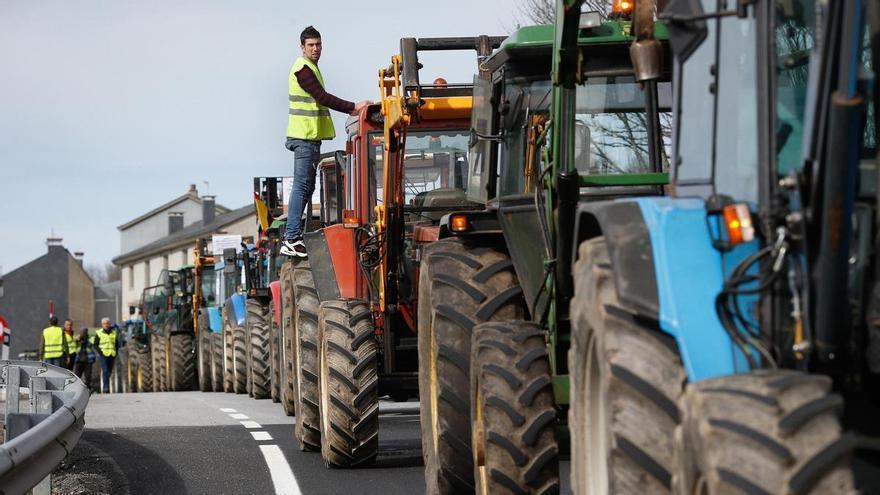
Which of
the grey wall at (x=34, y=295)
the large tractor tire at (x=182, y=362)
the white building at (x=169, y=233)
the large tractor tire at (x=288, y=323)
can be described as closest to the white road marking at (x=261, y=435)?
the large tractor tire at (x=288, y=323)

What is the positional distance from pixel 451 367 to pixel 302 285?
5.69 metres

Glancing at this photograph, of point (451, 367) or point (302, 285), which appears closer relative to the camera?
point (451, 367)

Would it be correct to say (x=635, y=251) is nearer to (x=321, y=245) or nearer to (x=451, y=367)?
(x=451, y=367)

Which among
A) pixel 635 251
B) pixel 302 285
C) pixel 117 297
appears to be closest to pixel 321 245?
pixel 302 285

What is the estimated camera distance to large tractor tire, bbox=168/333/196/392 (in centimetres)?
3594

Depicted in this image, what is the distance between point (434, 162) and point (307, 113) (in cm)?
162

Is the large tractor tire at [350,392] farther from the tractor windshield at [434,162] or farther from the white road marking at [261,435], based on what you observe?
the white road marking at [261,435]

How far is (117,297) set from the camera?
414ft

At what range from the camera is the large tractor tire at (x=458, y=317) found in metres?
8.49

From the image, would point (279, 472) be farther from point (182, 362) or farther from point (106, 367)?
point (106, 367)

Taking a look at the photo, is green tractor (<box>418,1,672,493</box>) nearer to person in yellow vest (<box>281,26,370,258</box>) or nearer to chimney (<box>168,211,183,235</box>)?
person in yellow vest (<box>281,26,370,258</box>)

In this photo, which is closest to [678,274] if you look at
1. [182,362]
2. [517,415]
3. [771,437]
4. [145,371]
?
[771,437]

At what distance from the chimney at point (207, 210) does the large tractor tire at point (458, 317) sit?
105 metres

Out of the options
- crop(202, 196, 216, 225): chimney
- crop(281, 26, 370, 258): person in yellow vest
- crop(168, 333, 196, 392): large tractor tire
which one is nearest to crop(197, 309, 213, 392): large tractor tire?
crop(168, 333, 196, 392): large tractor tire
